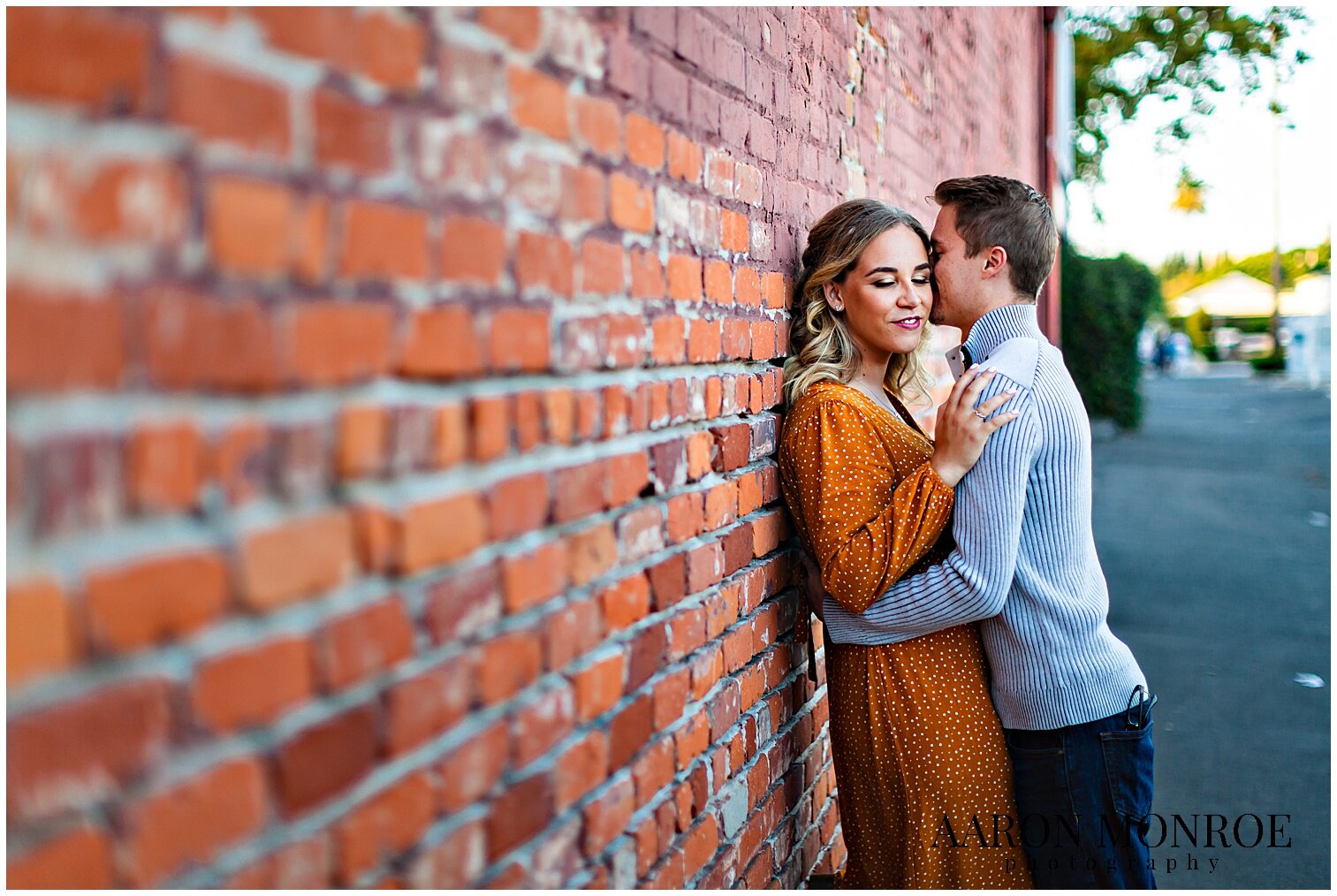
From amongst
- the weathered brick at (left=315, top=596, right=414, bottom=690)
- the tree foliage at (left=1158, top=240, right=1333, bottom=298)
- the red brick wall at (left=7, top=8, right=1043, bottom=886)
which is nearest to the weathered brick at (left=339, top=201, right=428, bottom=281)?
the red brick wall at (left=7, top=8, right=1043, bottom=886)

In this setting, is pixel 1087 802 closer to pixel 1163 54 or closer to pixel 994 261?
pixel 994 261

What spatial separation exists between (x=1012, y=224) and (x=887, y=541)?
0.90m

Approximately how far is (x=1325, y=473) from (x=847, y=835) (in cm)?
1227

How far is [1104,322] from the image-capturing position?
15.8m

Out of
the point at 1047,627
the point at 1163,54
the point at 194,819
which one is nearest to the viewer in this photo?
the point at 194,819

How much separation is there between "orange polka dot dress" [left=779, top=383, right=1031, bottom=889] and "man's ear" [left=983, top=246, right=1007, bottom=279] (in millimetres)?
443

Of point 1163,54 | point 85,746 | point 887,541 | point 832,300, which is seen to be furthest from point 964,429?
point 1163,54

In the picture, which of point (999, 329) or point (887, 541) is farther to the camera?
point (999, 329)

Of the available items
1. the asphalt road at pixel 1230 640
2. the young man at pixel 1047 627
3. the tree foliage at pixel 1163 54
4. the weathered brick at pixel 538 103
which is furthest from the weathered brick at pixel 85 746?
the tree foliage at pixel 1163 54

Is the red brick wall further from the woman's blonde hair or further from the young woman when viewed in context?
the woman's blonde hair

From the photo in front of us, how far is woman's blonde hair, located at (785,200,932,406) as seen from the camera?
2.54 meters

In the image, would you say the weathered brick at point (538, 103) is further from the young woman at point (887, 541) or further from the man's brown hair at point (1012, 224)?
the man's brown hair at point (1012, 224)

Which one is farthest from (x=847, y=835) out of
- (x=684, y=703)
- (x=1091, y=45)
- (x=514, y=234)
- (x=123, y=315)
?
(x=1091, y=45)

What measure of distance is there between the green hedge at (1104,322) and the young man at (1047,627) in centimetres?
1433
